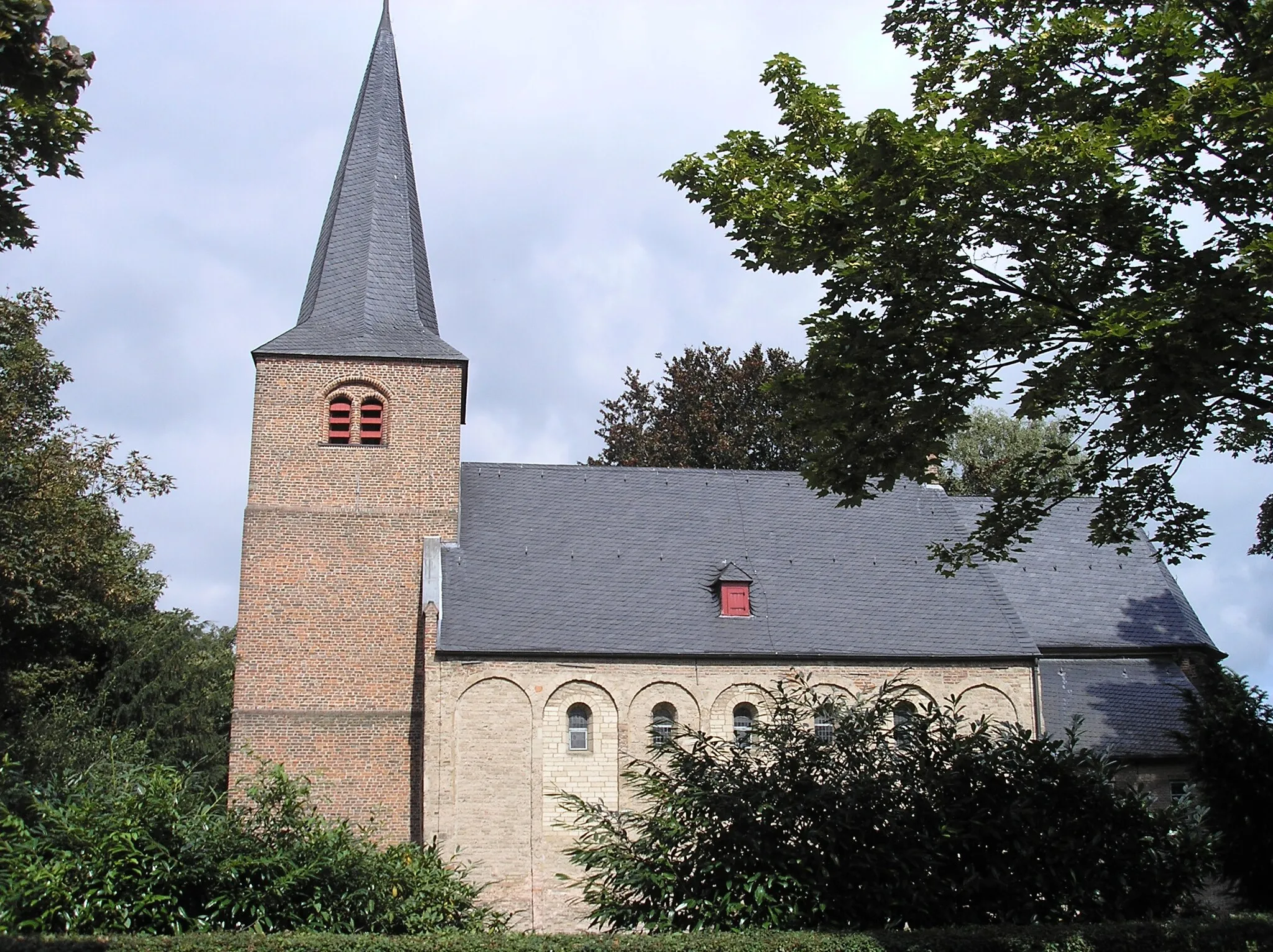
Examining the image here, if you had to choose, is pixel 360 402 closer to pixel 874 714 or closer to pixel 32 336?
pixel 32 336

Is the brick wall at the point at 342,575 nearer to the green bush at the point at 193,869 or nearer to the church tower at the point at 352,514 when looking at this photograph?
the church tower at the point at 352,514

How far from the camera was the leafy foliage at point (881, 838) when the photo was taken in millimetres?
11836

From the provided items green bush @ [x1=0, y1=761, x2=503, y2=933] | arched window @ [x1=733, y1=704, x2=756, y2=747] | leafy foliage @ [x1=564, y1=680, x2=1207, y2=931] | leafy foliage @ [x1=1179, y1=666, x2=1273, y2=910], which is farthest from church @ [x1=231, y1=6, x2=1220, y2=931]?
green bush @ [x1=0, y1=761, x2=503, y2=933]

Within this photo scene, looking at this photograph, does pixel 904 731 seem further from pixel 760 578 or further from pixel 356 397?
pixel 356 397

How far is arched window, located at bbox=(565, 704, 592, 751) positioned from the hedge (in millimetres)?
8422

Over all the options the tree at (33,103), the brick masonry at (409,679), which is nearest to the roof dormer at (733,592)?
the brick masonry at (409,679)

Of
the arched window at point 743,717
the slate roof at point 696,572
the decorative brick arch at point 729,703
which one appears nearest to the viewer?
the decorative brick arch at point 729,703

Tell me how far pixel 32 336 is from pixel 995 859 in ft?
71.1

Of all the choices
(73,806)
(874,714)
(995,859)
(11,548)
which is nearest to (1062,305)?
(874,714)

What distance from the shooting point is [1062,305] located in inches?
408

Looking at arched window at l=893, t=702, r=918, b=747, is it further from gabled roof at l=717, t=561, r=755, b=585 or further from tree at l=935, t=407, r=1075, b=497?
tree at l=935, t=407, r=1075, b=497

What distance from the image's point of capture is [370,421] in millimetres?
21750

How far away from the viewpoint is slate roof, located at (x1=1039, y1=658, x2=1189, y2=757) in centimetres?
2056

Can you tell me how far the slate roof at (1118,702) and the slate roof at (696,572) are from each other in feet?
4.22
